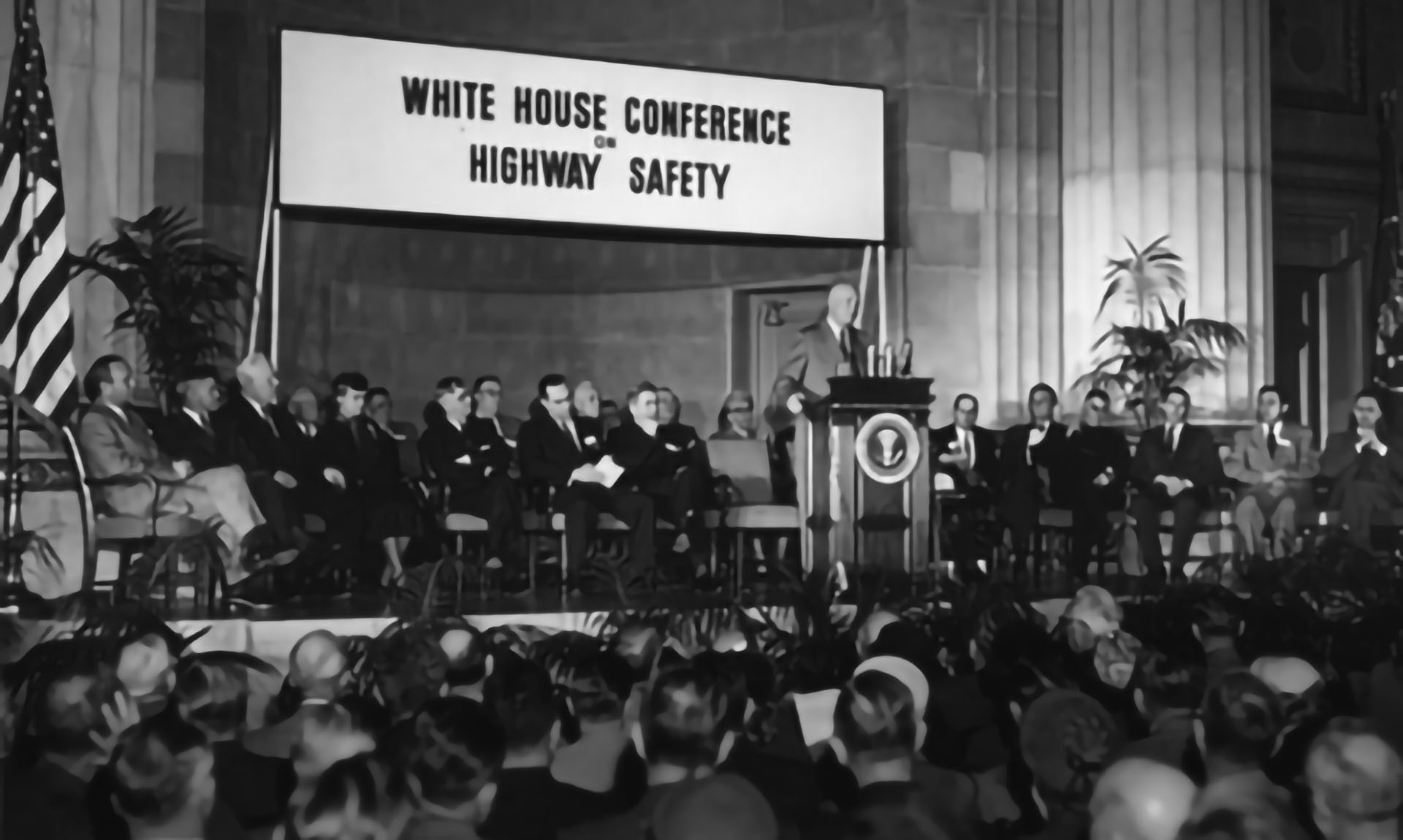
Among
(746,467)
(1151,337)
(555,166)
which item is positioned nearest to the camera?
(746,467)

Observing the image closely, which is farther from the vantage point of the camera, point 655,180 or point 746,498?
point 655,180

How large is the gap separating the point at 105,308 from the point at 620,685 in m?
6.34

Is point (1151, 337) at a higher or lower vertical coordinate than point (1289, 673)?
higher

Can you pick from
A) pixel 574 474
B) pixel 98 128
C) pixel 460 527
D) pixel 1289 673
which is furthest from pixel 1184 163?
pixel 1289 673

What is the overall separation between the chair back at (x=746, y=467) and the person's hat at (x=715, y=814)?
6.12 m

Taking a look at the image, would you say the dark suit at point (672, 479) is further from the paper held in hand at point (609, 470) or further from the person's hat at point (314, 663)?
the person's hat at point (314, 663)

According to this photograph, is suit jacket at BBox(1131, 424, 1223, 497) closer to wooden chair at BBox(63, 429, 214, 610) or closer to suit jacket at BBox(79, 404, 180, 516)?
wooden chair at BBox(63, 429, 214, 610)

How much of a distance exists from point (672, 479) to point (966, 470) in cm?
200

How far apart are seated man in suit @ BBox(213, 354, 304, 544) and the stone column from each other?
3.16 feet

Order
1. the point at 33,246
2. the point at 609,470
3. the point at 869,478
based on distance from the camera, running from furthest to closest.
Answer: the point at 609,470, the point at 33,246, the point at 869,478

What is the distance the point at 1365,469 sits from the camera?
9.12 m

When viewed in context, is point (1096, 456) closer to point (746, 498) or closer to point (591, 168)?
point (746, 498)

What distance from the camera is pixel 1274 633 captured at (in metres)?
3.97

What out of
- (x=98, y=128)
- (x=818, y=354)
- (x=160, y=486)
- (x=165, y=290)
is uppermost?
(x=98, y=128)
